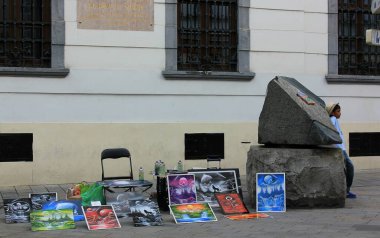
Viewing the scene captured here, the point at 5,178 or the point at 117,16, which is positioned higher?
the point at 117,16

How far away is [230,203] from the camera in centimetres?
854

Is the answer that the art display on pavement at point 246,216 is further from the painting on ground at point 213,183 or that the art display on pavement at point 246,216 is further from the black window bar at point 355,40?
the black window bar at point 355,40

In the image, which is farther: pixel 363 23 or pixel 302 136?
pixel 363 23

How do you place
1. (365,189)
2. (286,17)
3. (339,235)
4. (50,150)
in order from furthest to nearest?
(286,17) < (50,150) < (365,189) < (339,235)

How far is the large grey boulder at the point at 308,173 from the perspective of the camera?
28.4 ft

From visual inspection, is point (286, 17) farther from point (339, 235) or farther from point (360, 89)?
point (339, 235)

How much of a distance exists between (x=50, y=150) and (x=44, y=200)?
3476mm

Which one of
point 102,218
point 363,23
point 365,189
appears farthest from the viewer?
point 363,23

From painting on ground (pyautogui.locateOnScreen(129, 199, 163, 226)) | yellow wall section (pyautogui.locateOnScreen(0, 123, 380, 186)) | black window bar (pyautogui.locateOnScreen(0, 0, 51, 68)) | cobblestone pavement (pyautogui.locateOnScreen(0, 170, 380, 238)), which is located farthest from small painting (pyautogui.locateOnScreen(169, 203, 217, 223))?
black window bar (pyautogui.locateOnScreen(0, 0, 51, 68))

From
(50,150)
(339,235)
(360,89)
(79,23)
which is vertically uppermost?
(79,23)

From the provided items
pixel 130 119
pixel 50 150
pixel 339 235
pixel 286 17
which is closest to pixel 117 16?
pixel 130 119

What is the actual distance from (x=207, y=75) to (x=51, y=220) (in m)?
6.10

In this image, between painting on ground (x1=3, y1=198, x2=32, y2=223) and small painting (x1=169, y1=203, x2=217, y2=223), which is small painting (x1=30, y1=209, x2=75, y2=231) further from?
small painting (x1=169, y1=203, x2=217, y2=223)

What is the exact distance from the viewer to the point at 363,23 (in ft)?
46.6
